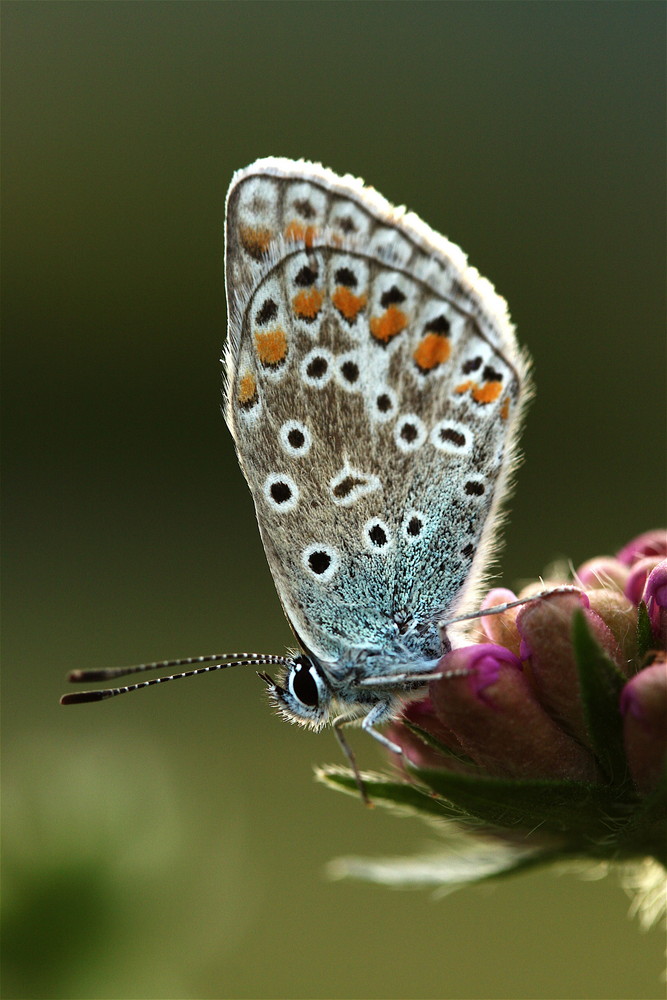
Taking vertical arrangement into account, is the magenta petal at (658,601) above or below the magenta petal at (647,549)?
above

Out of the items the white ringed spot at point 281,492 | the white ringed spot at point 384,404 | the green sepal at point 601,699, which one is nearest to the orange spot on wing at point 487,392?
the white ringed spot at point 384,404

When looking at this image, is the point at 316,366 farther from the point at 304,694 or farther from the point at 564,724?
the point at 564,724

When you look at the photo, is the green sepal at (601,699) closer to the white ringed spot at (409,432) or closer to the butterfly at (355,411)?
the butterfly at (355,411)

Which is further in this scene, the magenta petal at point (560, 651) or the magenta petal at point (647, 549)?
the magenta petal at point (647, 549)

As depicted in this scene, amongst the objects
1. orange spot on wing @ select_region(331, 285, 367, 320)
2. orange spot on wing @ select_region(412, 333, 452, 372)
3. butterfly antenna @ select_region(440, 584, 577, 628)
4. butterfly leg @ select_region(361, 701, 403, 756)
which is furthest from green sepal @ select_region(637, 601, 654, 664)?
orange spot on wing @ select_region(331, 285, 367, 320)

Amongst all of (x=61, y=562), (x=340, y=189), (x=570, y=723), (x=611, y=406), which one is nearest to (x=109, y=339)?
(x=61, y=562)

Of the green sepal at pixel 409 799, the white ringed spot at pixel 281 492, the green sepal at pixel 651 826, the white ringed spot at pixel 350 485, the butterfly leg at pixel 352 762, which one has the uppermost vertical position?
the white ringed spot at pixel 281 492

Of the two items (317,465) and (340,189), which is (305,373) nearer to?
(317,465)

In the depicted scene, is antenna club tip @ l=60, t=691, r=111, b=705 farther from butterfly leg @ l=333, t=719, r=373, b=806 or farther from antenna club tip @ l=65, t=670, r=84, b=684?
butterfly leg @ l=333, t=719, r=373, b=806
